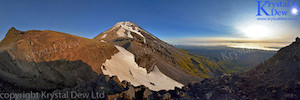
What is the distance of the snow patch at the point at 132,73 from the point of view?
28.7m

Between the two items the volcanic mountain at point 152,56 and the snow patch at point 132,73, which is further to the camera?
the volcanic mountain at point 152,56

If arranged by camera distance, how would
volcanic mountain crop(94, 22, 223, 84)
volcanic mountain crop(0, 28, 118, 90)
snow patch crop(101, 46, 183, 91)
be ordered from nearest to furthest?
volcanic mountain crop(0, 28, 118, 90), snow patch crop(101, 46, 183, 91), volcanic mountain crop(94, 22, 223, 84)

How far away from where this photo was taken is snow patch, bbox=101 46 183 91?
28.7 metres

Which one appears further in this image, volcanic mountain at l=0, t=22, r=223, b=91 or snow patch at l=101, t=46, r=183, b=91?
snow patch at l=101, t=46, r=183, b=91

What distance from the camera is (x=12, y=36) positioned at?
25656mm

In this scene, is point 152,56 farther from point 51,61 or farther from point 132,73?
point 51,61

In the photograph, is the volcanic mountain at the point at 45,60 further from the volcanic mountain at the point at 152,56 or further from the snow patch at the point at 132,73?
the volcanic mountain at the point at 152,56

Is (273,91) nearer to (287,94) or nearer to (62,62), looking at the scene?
(287,94)

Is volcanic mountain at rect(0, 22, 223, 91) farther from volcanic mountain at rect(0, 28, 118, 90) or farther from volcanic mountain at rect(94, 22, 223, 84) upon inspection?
volcanic mountain at rect(94, 22, 223, 84)

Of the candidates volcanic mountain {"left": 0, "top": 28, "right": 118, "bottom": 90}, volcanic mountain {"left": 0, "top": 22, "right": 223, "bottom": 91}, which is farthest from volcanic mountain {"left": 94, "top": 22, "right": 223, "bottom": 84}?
volcanic mountain {"left": 0, "top": 28, "right": 118, "bottom": 90}

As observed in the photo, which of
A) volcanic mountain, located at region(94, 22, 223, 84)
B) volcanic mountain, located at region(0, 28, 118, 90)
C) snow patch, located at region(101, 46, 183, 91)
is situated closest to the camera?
volcanic mountain, located at region(0, 28, 118, 90)

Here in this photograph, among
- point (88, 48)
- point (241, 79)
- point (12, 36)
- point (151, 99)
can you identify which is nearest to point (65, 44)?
point (88, 48)

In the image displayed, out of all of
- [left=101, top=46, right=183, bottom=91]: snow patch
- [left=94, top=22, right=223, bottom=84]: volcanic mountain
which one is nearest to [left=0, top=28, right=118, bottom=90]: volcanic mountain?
[left=101, top=46, right=183, bottom=91]: snow patch

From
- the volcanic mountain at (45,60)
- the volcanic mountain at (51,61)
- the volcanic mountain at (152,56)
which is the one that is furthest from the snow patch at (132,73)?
the volcanic mountain at (45,60)
